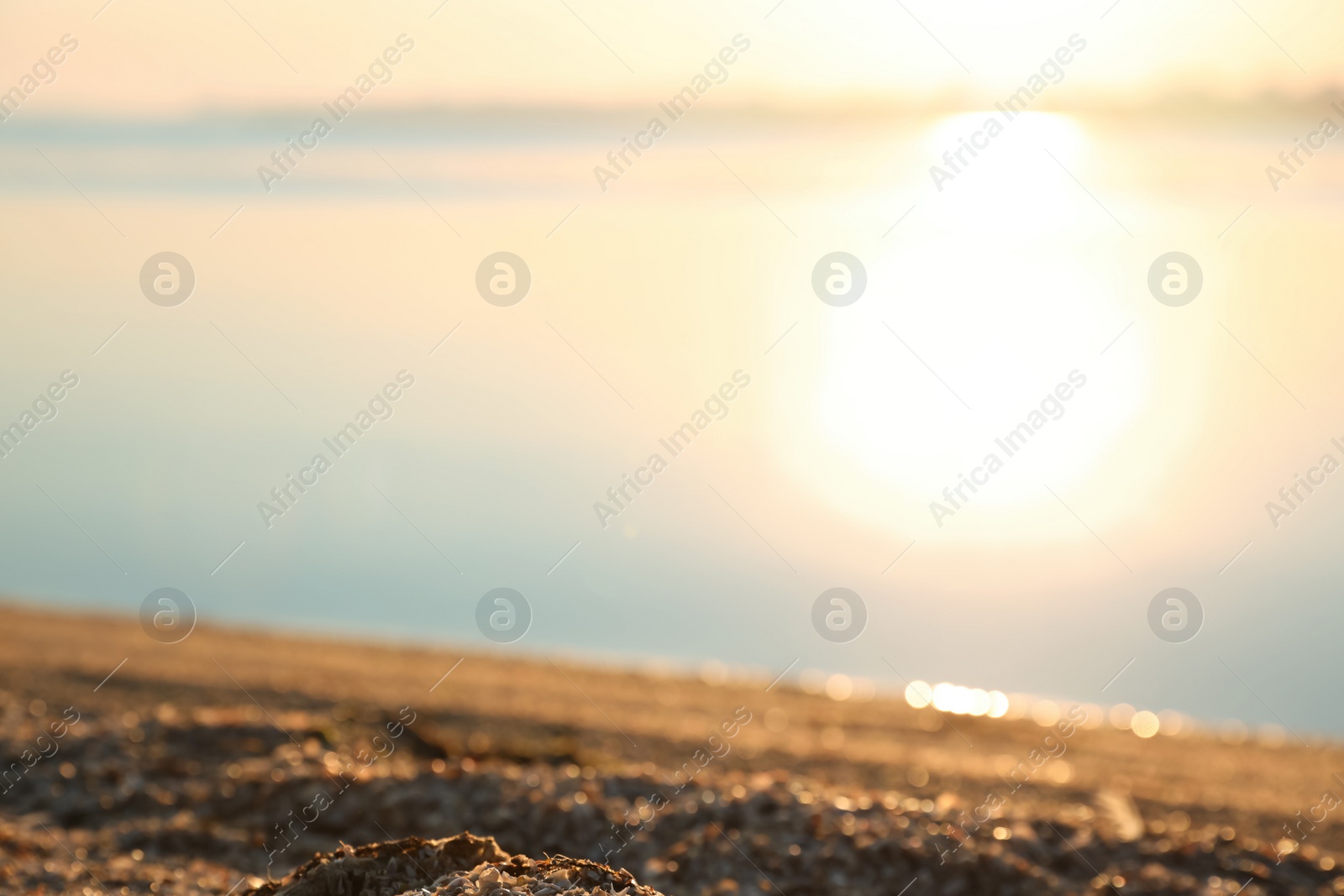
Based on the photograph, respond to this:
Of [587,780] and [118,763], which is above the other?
[587,780]

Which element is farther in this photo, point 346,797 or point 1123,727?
point 1123,727

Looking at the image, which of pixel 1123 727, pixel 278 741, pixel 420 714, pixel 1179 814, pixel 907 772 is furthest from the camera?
pixel 1123 727

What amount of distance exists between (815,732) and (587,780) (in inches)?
227

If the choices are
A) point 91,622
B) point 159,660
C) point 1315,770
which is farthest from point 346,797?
point 91,622

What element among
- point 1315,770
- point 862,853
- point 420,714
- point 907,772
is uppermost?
point 1315,770

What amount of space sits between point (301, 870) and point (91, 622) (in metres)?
15.7

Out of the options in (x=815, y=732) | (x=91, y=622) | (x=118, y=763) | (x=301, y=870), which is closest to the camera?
(x=301, y=870)

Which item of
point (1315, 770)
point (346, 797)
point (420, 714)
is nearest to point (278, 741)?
point (346, 797)

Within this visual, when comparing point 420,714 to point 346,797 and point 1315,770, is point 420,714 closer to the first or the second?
point 346,797

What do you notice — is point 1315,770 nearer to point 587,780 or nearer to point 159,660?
point 587,780

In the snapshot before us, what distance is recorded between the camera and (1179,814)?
9.55m

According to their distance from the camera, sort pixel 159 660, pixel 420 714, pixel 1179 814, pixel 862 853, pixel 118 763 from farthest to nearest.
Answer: pixel 159 660 < pixel 420 714 < pixel 1179 814 < pixel 118 763 < pixel 862 853

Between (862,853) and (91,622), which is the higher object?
(862,853)

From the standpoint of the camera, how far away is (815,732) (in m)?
12.8
